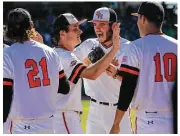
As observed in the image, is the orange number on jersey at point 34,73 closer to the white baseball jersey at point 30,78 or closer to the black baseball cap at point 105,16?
the white baseball jersey at point 30,78

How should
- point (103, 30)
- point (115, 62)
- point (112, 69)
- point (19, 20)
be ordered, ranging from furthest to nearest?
1. point (103, 30)
2. point (115, 62)
3. point (112, 69)
4. point (19, 20)

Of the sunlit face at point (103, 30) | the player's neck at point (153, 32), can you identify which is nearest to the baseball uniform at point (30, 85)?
the player's neck at point (153, 32)

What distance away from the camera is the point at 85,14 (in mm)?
21922

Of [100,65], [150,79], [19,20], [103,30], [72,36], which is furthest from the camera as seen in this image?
[103,30]

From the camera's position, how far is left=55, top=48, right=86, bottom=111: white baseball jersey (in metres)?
5.89

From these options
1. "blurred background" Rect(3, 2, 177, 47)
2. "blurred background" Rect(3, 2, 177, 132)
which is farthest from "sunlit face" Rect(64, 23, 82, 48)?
"blurred background" Rect(3, 2, 177, 47)

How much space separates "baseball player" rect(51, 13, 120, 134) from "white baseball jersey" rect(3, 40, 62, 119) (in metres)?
0.87

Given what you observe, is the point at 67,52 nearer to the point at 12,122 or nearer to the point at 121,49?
the point at 121,49

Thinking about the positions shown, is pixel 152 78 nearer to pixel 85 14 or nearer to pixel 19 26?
pixel 19 26

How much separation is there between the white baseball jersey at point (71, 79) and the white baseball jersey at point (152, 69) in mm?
906

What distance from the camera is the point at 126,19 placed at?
71.9ft

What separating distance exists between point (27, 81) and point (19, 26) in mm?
551

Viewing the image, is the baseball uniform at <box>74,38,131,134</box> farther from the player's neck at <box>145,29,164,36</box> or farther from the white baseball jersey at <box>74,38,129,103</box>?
the player's neck at <box>145,29,164,36</box>

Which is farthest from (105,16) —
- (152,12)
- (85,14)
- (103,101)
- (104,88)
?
(85,14)
